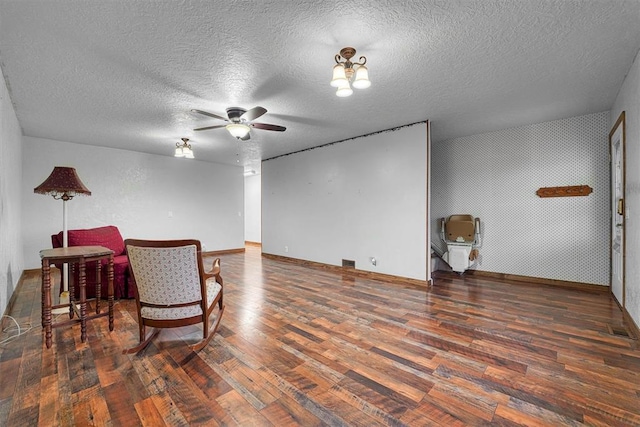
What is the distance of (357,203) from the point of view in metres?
5.35

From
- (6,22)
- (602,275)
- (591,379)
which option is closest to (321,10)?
(6,22)

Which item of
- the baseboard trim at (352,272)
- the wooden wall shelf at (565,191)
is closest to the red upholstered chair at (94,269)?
the baseboard trim at (352,272)

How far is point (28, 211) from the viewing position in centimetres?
520

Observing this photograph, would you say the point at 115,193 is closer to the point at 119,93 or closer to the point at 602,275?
the point at 119,93

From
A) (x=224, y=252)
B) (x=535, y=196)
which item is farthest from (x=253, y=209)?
(x=535, y=196)

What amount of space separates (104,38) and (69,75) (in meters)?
1.03

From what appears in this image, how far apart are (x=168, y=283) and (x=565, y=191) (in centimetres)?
556

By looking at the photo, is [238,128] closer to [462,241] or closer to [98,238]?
[98,238]

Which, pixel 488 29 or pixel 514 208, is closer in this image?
pixel 488 29

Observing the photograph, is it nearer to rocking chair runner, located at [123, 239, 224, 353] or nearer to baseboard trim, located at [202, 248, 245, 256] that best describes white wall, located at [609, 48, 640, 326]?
rocking chair runner, located at [123, 239, 224, 353]

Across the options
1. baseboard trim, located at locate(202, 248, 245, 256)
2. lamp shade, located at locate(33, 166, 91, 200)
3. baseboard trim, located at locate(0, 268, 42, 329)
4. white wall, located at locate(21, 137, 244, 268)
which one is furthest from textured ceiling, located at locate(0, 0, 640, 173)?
baseboard trim, located at locate(202, 248, 245, 256)

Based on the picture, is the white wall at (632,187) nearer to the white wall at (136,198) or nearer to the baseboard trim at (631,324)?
the baseboard trim at (631,324)

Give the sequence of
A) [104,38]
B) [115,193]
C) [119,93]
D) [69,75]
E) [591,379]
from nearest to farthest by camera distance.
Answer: [591,379], [104,38], [69,75], [119,93], [115,193]

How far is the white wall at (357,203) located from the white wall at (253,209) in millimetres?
2920
